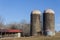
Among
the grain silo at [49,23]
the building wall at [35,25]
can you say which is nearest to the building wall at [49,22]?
the grain silo at [49,23]

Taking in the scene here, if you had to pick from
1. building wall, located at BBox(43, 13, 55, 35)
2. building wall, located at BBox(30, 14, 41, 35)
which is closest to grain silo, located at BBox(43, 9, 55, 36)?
building wall, located at BBox(43, 13, 55, 35)

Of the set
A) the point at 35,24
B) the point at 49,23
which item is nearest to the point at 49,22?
the point at 49,23

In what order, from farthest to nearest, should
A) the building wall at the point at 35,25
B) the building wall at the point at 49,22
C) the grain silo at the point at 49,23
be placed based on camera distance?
the building wall at the point at 35,25 < the building wall at the point at 49,22 < the grain silo at the point at 49,23

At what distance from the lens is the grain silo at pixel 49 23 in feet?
→ 183

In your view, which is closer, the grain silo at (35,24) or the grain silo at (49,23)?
the grain silo at (49,23)

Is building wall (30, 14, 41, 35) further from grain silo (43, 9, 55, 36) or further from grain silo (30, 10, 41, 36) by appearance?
grain silo (43, 9, 55, 36)

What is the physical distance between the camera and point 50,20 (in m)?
56.5

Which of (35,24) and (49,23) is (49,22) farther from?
(35,24)

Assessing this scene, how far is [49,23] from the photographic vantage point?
56.4 m

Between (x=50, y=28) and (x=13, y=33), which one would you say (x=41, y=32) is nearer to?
(x=50, y=28)

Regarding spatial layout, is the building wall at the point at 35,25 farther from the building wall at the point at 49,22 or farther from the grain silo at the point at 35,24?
the building wall at the point at 49,22

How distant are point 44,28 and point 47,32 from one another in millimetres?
2559

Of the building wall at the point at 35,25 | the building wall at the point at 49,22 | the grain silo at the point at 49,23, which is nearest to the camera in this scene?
the grain silo at the point at 49,23

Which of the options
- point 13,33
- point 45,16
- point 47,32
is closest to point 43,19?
point 45,16
